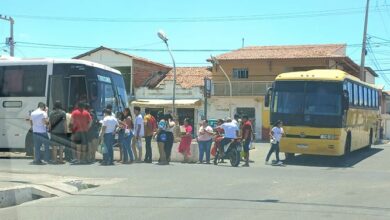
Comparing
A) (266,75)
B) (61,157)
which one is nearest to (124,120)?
(61,157)

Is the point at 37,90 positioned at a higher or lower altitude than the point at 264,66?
lower

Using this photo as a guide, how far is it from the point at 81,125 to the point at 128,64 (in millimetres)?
Answer: 32659

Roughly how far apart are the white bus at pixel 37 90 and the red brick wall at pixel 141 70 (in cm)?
2917

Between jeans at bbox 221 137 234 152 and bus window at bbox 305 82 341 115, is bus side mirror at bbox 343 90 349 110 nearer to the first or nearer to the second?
bus window at bbox 305 82 341 115

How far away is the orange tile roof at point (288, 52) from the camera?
4569cm

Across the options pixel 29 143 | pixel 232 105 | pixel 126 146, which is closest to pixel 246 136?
pixel 126 146

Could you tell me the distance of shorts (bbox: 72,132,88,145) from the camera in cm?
1627

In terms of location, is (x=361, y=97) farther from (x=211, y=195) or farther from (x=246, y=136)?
(x=211, y=195)

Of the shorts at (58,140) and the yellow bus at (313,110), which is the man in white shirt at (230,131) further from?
the shorts at (58,140)

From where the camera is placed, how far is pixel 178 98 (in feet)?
151

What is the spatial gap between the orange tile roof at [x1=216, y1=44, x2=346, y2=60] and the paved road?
98.1 feet

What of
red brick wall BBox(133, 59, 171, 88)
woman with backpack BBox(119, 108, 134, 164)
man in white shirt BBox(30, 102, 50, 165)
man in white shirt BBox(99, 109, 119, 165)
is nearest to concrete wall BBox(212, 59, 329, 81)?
red brick wall BBox(133, 59, 171, 88)

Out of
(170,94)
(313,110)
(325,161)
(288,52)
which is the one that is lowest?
(325,161)

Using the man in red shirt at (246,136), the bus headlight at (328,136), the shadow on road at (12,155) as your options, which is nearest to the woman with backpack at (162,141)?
the man in red shirt at (246,136)
